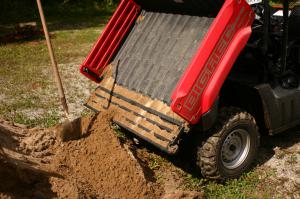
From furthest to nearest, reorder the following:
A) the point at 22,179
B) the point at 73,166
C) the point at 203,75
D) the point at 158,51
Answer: the point at 158,51
the point at 73,166
the point at 203,75
the point at 22,179

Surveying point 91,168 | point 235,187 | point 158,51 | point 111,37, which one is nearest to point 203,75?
point 158,51

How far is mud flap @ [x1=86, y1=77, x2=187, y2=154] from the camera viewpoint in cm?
366

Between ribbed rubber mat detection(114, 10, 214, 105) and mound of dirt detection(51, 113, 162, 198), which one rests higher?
ribbed rubber mat detection(114, 10, 214, 105)

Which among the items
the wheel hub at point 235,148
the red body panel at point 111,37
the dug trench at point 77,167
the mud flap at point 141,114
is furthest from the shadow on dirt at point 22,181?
the wheel hub at point 235,148

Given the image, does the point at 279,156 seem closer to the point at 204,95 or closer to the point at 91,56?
the point at 204,95

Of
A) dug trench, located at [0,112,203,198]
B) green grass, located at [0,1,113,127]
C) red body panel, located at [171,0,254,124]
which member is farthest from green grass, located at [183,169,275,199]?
green grass, located at [0,1,113,127]

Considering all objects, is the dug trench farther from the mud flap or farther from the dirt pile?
the mud flap

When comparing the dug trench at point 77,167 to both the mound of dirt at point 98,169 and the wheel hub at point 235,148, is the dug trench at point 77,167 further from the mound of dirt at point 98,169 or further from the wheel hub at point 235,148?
the wheel hub at point 235,148

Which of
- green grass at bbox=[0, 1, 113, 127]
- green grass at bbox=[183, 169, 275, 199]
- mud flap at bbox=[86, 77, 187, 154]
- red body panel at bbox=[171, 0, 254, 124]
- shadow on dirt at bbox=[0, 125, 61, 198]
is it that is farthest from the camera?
green grass at bbox=[0, 1, 113, 127]

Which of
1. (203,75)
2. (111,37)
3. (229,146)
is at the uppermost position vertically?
(203,75)

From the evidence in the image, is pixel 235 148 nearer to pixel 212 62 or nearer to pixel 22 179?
pixel 212 62

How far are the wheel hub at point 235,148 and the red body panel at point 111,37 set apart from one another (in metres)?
1.91

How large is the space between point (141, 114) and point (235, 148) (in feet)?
3.69

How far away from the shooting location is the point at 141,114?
408 cm
